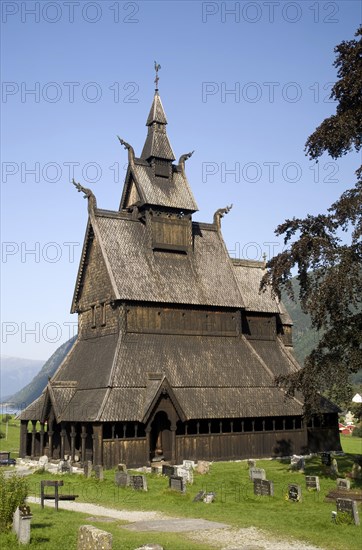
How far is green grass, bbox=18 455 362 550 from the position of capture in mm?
20578

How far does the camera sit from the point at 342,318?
2884 centimetres

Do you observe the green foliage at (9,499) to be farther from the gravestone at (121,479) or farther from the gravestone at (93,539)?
the gravestone at (121,479)

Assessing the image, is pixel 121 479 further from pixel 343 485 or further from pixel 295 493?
pixel 343 485

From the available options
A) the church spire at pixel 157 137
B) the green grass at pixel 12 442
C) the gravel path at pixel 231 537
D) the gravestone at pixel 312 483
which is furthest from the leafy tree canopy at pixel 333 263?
the green grass at pixel 12 442

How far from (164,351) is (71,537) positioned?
25949 mm

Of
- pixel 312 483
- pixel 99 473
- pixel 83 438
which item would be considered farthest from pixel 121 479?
pixel 312 483

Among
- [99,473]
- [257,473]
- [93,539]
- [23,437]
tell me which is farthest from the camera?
[23,437]

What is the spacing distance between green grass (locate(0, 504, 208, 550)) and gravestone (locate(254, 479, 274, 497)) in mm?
7978

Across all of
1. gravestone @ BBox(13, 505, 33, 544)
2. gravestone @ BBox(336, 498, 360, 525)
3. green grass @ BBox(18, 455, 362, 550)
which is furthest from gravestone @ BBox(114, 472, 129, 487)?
gravestone @ BBox(13, 505, 33, 544)

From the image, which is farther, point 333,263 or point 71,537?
point 333,263

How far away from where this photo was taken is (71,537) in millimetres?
18219

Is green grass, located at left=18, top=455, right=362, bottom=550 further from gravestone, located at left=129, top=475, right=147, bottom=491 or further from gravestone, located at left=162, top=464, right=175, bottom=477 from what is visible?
gravestone, located at left=162, top=464, right=175, bottom=477

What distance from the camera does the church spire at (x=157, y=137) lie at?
5112cm

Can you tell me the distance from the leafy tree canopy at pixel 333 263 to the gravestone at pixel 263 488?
14.0ft
